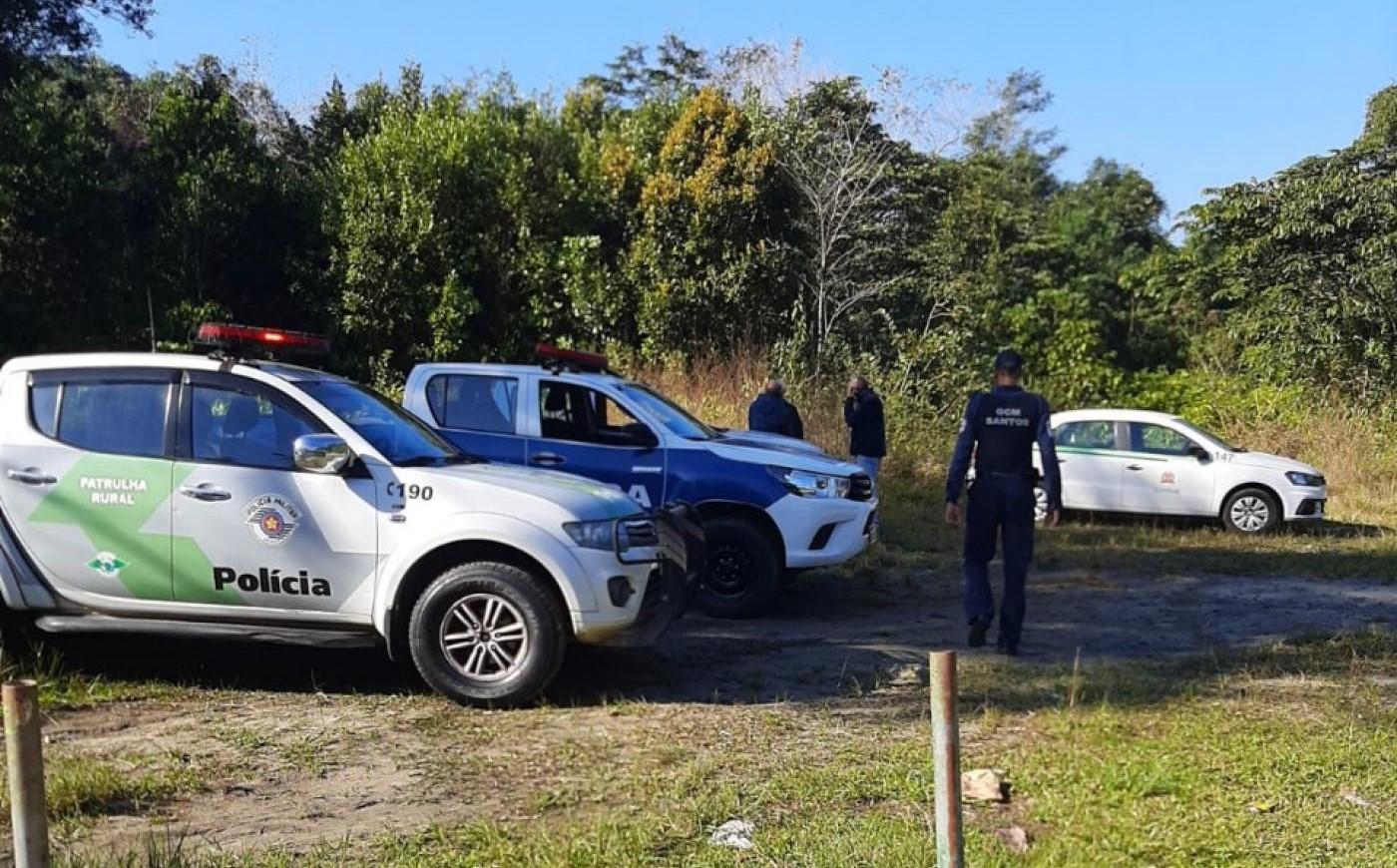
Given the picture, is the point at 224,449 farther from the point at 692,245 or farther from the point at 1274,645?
the point at 692,245

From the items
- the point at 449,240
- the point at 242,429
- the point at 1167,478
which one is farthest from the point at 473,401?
the point at 449,240

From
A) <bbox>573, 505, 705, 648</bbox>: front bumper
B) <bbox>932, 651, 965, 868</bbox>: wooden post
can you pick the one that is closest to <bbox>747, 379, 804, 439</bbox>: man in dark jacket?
<bbox>573, 505, 705, 648</bbox>: front bumper

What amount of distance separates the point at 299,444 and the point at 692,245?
16456mm

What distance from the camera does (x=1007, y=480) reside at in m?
7.67

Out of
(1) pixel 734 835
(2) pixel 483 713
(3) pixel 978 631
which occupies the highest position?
(3) pixel 978 631

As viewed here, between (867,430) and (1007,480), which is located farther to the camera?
(867,430)

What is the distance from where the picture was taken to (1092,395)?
87.8 ft

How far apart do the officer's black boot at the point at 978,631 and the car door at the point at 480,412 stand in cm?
361

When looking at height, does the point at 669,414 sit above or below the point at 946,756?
above

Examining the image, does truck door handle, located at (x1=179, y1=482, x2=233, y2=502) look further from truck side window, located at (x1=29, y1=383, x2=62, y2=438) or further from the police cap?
the police cap

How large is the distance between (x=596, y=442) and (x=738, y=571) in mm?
1475

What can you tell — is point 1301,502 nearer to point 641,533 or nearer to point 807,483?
point 807,483

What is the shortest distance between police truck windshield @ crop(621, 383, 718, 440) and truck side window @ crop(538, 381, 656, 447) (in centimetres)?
19

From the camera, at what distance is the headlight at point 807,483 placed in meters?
9.40
